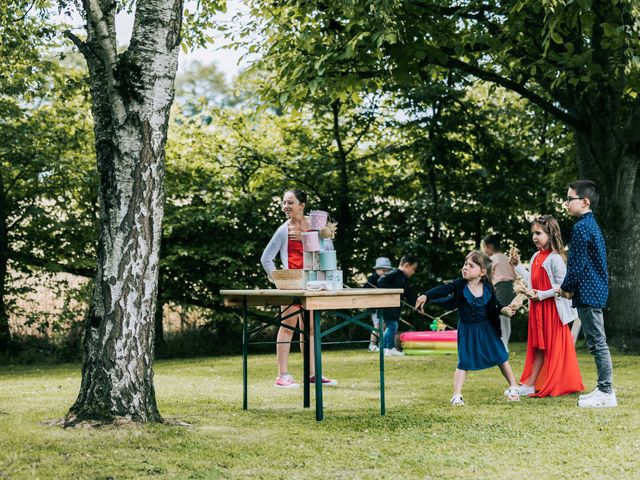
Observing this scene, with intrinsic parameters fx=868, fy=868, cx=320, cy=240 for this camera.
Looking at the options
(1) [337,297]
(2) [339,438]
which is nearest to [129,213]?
(1) [337,297]

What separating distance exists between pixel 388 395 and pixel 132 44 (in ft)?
13.8

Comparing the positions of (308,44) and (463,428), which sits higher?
(308,44)

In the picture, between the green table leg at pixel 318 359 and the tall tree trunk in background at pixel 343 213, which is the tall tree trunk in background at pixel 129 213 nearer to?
the green table leg at pixel 318 359

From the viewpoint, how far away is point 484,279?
8.30 meters

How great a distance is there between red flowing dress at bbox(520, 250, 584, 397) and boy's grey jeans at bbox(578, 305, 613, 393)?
2.72 ft

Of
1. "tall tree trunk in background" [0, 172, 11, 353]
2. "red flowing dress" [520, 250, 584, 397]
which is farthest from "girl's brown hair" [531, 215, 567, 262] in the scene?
"tall tree trunk in background" [0, 172, 11, 353]

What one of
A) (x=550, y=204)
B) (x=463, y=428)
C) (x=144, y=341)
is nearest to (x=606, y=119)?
(x=550, y=204)

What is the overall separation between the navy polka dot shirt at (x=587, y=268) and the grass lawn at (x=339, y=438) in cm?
98

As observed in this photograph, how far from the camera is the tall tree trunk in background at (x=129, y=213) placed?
645cm

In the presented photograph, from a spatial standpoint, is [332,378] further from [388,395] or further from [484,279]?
[484,279]

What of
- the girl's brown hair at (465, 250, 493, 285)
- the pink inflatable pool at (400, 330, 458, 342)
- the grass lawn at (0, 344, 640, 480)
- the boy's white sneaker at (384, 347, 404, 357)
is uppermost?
the girl's brown hair at (465, 250, 493, 285)

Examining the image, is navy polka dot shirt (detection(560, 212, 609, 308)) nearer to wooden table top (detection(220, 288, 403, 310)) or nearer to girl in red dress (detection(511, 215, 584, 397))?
girl in red dress (detection(511, 215, 584, 397))

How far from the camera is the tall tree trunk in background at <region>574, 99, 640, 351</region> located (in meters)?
13.2

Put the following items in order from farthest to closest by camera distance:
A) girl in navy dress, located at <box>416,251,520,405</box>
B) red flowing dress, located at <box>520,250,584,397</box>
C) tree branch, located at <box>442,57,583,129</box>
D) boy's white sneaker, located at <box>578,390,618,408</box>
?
1. tree branch, located at <box>442,57,583,129</box>
2. red flowing dress, located at <box>520,250,584,397</box>
3. girl in navy dress, located at <box>416,251,520,405</box>
4. boy's white sneaker, located at <box>578,390,618,408</box>
